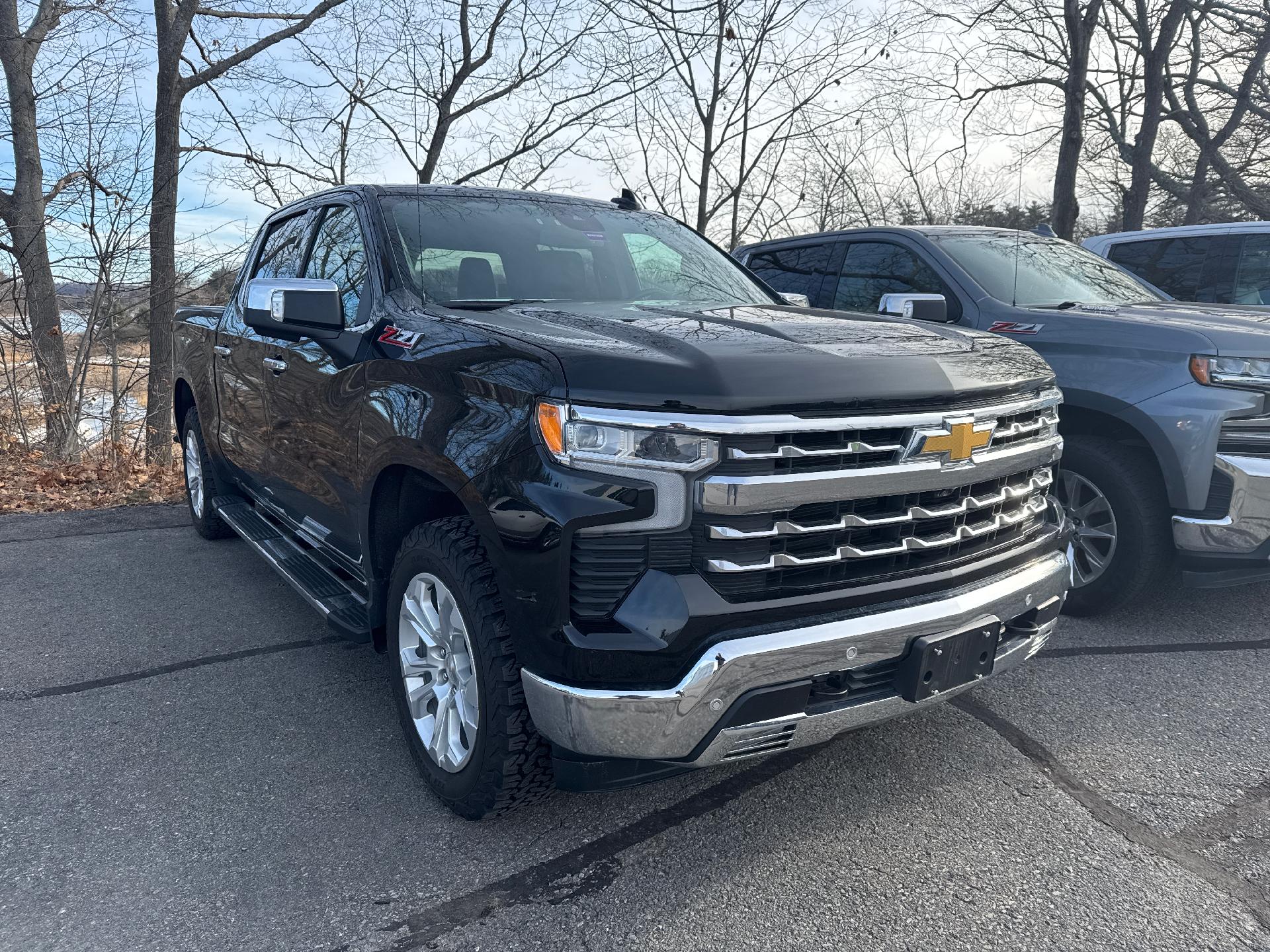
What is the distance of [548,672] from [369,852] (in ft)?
2.75

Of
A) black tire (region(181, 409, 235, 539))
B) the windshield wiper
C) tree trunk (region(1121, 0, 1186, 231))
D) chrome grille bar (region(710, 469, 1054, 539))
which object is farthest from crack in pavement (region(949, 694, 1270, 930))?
tree trunk (region(1121, 0, 1186, 231))

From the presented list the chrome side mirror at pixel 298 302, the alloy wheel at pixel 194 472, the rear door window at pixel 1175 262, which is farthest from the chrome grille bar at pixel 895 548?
the rear door window at pixel 1175 262

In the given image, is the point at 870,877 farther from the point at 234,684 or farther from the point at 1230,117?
the point at 1230,117

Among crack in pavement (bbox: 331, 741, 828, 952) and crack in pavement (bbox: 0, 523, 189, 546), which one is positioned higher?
crack in pavement (bbox: 331, 741, 828, 952)

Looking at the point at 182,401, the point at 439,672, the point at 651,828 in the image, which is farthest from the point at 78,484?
the point at 651,828

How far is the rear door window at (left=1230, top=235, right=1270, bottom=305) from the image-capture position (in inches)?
249

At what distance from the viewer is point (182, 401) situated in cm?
622

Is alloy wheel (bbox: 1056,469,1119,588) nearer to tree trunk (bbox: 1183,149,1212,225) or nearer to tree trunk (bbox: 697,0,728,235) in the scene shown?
tree trunk (bbox: 697,0,728,235)

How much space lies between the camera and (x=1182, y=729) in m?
3.21

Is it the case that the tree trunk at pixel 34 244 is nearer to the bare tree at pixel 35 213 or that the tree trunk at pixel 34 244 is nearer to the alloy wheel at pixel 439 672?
the bare tree at pixel 35 213

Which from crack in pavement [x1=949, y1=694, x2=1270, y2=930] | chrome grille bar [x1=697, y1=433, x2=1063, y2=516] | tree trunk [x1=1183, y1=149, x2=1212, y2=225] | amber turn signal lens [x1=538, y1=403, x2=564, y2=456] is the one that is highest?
tree trunk [x1=1183, y1=149, x2=1212, y2=225]

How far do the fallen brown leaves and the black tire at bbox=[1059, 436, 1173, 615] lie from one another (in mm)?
6835

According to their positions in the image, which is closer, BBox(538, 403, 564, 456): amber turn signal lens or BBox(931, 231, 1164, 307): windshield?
BBox(538, 403, 564, 456): amber turn signal lens

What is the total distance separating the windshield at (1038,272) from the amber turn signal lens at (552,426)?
11.6ft
